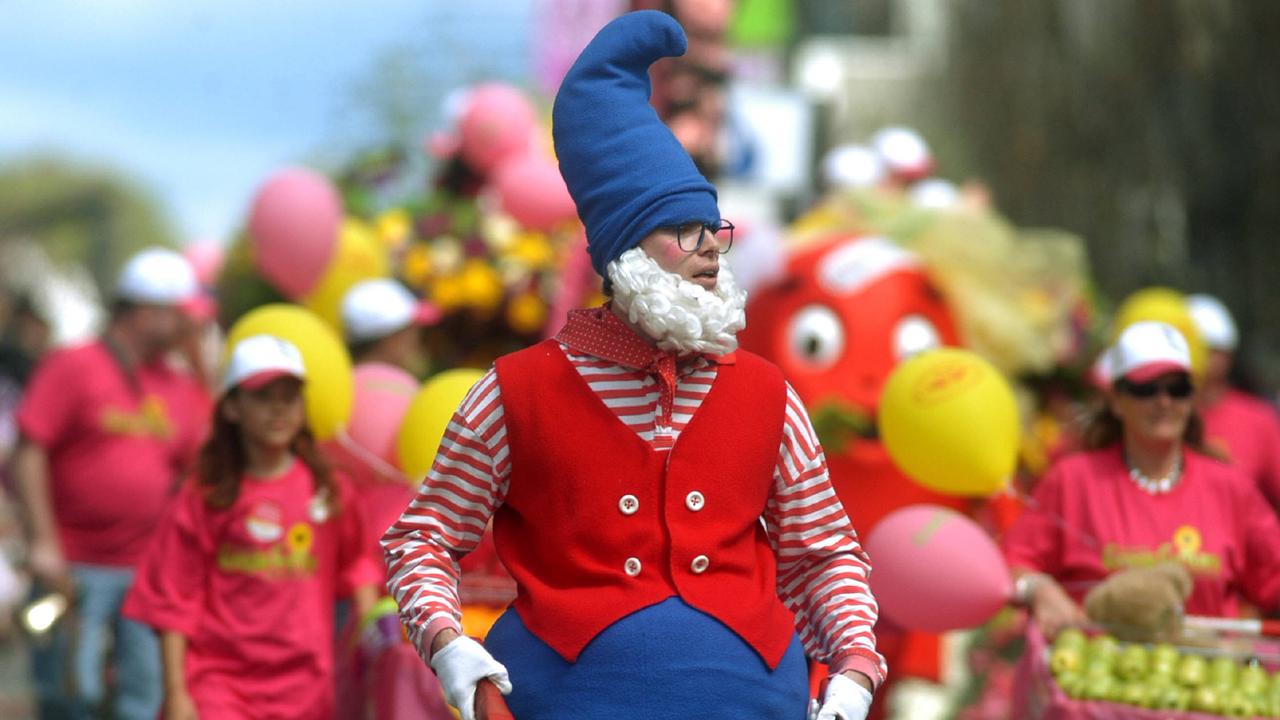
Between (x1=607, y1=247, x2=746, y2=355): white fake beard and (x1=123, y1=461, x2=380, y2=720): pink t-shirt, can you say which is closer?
(x1=607, y1=247, x2=746, y2=355): white fake beard

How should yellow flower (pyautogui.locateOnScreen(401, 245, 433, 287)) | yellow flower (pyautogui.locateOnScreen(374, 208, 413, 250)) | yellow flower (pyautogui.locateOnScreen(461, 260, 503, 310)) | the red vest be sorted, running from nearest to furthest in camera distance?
1. the red vest
2. yellow flower (pyautogui.locateOnScreen(461, 260, 503, 310))
3. yellow flower (pyautogui.locateOnScreen(401, 245, 433, 287))
4. yellow flower (pyautogui.locateOnScreen(374, 208, 413, 250))

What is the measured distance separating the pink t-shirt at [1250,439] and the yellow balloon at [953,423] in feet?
5.39

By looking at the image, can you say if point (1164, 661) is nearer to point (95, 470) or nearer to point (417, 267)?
point (95, 470)

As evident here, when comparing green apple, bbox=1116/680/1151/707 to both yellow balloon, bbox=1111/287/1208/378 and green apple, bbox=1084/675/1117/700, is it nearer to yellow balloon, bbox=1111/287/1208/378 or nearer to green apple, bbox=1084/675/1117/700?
green apple, bbox=1084/675/1117/700

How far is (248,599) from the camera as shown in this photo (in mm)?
5777

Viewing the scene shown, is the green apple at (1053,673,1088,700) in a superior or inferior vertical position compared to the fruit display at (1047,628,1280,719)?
inferior

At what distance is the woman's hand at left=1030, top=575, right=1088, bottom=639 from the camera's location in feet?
18.6

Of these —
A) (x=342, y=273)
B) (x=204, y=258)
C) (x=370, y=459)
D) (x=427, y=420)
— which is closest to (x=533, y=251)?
(x=342, y=273)

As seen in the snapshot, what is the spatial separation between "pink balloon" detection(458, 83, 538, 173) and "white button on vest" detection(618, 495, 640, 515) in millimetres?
7567

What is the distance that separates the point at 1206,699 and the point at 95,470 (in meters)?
4.64

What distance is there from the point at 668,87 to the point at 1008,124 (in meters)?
13.2

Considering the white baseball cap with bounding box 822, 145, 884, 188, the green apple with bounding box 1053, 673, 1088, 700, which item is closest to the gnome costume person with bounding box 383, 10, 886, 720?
the green apple with bounding box 1053, 673, 1088, 700

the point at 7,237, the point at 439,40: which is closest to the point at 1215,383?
the point at 439,40

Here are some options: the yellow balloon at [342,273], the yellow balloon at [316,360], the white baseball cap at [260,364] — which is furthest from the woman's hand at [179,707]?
the yellow balloon at [342,273]
